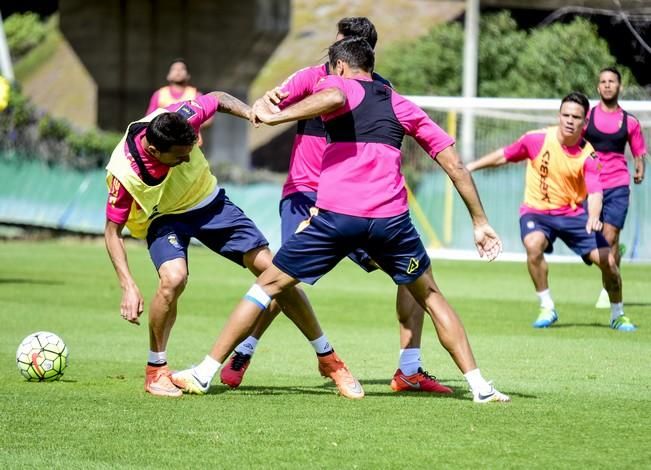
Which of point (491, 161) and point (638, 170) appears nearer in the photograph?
point (491, 161)

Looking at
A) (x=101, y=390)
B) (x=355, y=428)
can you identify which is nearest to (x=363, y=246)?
(x=355, y=428)

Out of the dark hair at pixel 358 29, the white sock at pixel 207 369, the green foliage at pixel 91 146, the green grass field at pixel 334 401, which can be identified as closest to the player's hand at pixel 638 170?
the green grass field at pixel 334 401

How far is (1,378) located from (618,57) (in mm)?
24175

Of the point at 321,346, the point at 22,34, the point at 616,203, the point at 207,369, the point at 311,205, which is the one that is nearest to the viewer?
the point at 207,369

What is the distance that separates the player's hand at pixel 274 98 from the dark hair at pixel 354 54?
0.39 metres

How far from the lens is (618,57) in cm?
3119

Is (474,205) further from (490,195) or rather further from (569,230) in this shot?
(490,195)

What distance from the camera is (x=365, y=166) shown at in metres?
7.93

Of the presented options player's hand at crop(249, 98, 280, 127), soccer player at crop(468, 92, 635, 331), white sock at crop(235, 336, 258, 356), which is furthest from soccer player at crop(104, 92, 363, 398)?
soccer player at crop(468, 92, 635, 331)

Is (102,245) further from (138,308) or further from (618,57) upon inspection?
(138,308)

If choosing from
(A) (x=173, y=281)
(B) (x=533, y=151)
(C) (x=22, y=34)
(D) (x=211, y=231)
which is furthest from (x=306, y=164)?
(C) (x=22, y=34)

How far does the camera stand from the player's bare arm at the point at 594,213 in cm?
1211

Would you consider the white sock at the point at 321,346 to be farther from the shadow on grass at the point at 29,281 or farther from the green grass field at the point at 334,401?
the shadow on grass at the point at 29,281

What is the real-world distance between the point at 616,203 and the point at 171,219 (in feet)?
24.2
